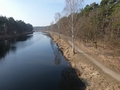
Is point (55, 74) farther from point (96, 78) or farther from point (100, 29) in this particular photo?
point (100, 29)

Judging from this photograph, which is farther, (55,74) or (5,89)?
(55,74)

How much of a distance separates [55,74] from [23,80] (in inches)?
165

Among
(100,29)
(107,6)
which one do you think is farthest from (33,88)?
(107,6)

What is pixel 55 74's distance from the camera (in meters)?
18.1

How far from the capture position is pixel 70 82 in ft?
50.3

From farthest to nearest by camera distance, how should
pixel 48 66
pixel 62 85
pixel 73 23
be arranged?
pixel 73 23 → pixel 48 66 → pixel 62 85

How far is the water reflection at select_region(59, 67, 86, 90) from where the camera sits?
1408cm

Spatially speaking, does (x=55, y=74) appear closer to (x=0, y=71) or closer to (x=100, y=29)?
(x=0, y=71)

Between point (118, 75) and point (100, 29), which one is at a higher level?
point (100, 29)

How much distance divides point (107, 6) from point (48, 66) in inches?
822

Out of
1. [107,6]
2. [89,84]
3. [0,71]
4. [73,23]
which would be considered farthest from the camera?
[107,6]

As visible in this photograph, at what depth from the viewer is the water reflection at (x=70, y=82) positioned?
14078 mm

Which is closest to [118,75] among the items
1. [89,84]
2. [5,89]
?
[89,84]

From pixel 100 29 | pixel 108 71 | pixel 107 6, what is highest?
pixel 107 6
